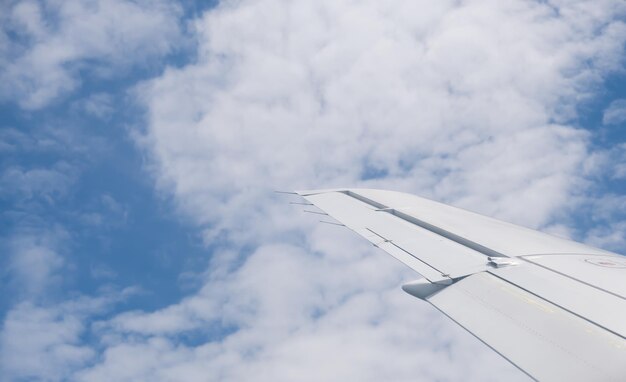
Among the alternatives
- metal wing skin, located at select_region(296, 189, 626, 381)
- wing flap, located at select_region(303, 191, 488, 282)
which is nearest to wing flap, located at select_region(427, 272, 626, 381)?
metal wing skin, located at select_region(296, 189, 626, 381)

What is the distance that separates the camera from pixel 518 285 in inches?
267

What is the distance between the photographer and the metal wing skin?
16.1ft

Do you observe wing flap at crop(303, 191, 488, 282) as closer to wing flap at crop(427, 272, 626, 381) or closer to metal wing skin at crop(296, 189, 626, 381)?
metal wing skin at crop(296, 189, 626, 381)

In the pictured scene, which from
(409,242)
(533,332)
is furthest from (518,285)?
(409,242)

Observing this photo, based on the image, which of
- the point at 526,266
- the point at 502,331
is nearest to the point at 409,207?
the point at 526,266

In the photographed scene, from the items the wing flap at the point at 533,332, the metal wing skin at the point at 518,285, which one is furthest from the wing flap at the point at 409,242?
the wing flap at the point at 533,332

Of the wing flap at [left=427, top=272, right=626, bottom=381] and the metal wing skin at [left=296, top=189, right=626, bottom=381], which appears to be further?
the metal wing skin at [left=296, top=189, right=626, bottom=381]

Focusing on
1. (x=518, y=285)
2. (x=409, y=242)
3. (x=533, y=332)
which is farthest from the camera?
(x=409, y=242)

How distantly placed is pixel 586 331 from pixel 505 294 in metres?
1.27

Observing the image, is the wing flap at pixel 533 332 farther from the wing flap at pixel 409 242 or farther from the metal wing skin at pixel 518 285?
the wing flap at pixel 409 242

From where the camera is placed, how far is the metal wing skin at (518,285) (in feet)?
16.1

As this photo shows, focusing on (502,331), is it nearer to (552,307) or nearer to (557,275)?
(552,307)

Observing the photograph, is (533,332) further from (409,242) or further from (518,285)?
(409,242)

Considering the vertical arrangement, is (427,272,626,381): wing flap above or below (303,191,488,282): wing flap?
below
